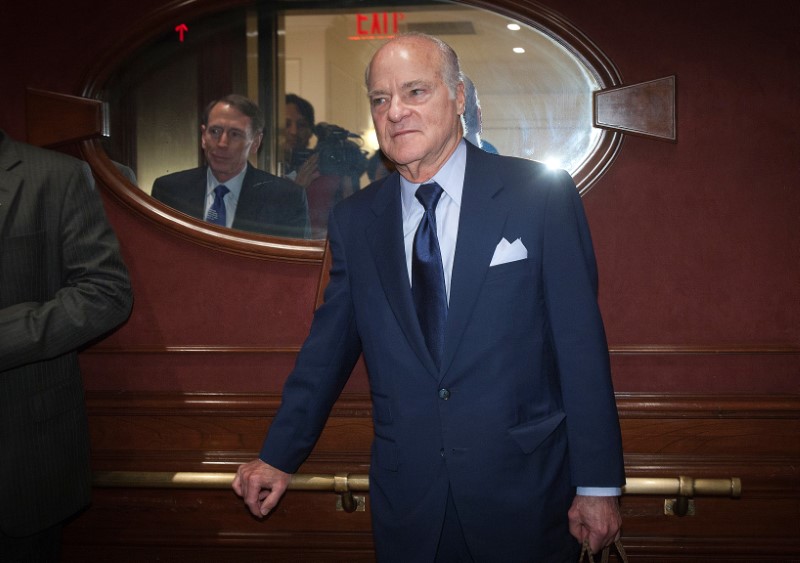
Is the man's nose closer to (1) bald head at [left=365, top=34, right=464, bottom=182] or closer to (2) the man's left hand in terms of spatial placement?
(1) bald head at [left=365, top=34, right=464, bottom=182]

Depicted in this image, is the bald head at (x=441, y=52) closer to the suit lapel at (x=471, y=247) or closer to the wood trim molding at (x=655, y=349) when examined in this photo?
the suit lapel at (x=471, y=247)

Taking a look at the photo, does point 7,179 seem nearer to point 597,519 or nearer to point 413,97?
point 413,97

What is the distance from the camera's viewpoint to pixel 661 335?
8.20 ft

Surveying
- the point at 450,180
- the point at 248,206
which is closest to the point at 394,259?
the point at 450,180

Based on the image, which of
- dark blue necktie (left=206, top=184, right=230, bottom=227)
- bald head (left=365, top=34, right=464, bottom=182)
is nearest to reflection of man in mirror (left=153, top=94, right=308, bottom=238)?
dark blue necktie (left=206, top=184, right=230, bottom=227)

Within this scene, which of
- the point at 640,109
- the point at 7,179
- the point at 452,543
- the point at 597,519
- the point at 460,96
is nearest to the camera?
the point at 597,519

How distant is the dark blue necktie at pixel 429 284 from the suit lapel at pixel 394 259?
0.06 ft


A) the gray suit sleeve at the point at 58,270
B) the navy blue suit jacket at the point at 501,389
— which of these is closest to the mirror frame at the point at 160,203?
the gray suit sleeve at the point at 58,270

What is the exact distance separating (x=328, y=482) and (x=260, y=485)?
0.69m

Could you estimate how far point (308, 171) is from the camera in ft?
8.41

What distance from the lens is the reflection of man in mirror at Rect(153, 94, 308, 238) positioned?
8.47 feet

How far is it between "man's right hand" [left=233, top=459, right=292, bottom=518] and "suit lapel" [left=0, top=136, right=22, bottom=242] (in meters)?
0.93

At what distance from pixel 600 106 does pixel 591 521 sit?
134 cm

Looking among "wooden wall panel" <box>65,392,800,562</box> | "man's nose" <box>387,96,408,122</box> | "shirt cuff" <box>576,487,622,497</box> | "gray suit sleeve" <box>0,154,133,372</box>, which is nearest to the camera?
"shirt cuff" <box>576,487,622,497</box>
